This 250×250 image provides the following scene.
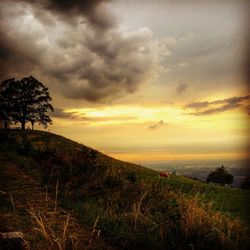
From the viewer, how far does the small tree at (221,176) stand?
65500 millimetres

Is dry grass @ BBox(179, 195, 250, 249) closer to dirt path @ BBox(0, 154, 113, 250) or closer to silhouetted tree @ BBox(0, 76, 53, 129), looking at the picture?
dirt path @ BBox(0, 154, 113, 250)

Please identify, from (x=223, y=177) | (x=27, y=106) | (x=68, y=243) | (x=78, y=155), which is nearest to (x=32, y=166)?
(x=78, y=155)

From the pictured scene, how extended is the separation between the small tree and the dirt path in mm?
58131

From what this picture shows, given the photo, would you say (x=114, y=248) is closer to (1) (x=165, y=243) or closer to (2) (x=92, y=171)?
(1) (x=165, y=243)

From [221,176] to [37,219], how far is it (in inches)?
2529

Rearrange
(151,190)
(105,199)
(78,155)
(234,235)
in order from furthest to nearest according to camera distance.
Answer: (78,155)
(151,190)
(105,199)
(234,235)

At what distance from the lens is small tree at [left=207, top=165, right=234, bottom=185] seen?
2579 inches

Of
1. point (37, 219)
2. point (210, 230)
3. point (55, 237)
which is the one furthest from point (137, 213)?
point (37, 219)

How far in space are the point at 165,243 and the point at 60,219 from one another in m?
2.25

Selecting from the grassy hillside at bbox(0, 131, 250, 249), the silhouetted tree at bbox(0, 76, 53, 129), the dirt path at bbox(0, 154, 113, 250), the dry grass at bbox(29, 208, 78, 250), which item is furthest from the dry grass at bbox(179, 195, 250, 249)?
the silhouetted tree at bbox(0, 76, 53, 129)

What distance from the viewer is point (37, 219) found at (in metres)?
4.72

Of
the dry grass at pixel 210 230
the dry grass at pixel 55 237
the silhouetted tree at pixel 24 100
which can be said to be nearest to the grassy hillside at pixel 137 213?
the dry grass at pixel 210 230

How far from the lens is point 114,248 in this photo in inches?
224

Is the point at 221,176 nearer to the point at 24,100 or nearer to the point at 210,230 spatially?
the point at 24,100
